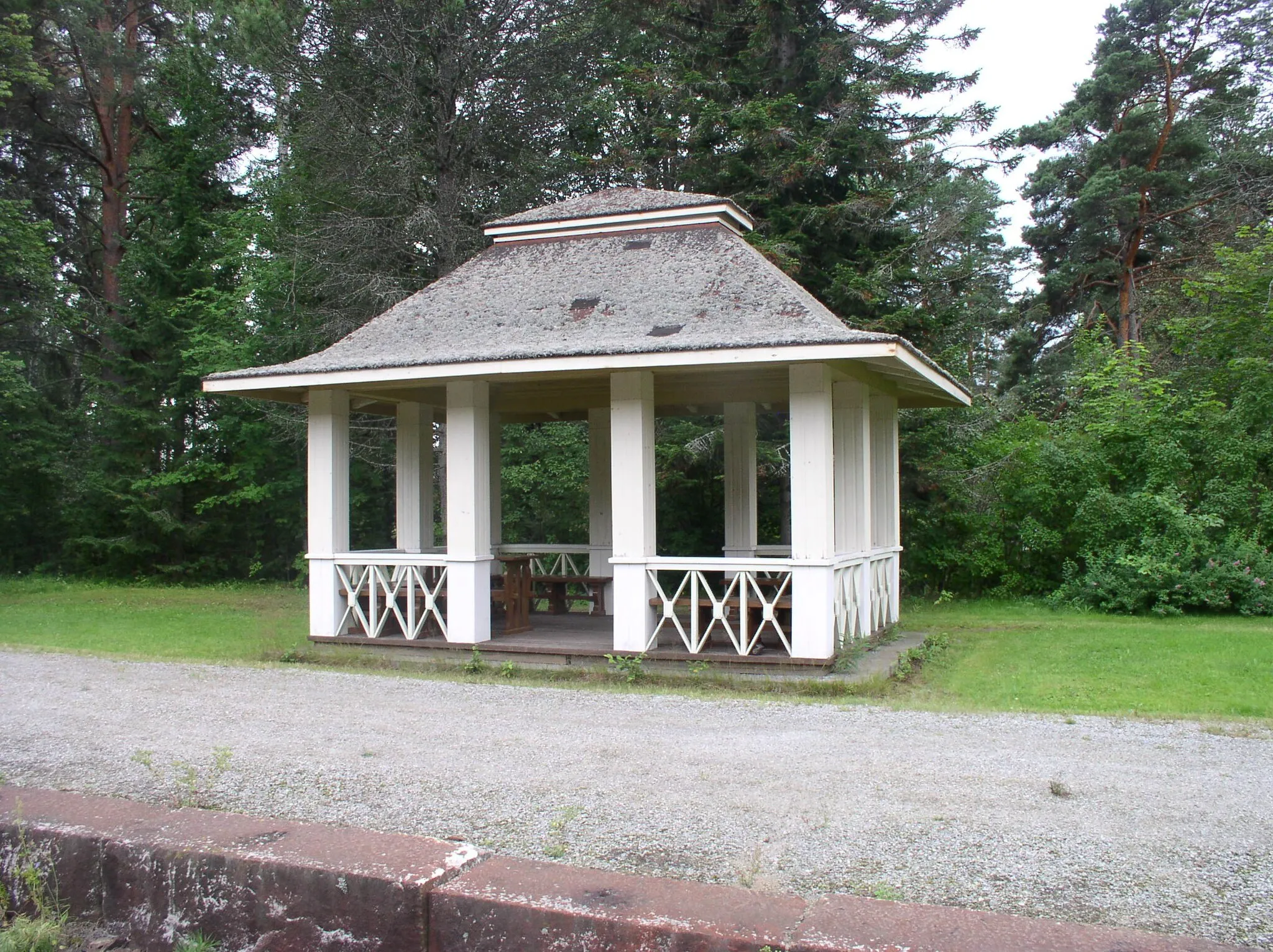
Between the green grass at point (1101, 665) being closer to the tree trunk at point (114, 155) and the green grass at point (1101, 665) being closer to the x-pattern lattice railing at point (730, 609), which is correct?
the x-pattern lattice railing at point (730, 609)

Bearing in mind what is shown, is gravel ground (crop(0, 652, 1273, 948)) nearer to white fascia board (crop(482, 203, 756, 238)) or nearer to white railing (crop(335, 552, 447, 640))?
white railing (crop(335, 552, 447, 640))

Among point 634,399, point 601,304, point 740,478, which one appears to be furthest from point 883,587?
point 601,304

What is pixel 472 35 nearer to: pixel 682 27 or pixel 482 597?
pixel 682 27

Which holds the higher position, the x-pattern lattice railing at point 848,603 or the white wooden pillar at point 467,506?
the white wooden pillar at point 467,506

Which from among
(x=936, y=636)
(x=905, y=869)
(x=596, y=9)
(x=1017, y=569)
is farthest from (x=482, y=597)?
(x=596, y=9)

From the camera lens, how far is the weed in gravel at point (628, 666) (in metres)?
8.92

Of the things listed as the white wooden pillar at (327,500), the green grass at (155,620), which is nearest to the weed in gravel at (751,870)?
Result: the white wooden pillar at (327,500)

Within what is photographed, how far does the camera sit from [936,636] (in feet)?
37.8

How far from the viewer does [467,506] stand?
975 cm

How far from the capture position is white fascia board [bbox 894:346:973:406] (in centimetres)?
828

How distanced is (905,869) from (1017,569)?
44.5 ft

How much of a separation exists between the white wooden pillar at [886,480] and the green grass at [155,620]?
6122 mm

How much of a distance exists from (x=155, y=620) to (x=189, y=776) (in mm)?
10745

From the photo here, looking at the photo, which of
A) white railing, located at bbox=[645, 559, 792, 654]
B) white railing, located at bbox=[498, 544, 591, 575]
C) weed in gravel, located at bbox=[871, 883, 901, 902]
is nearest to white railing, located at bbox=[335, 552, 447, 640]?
white railing, located at bbox=[645, 559, 792, 654]
